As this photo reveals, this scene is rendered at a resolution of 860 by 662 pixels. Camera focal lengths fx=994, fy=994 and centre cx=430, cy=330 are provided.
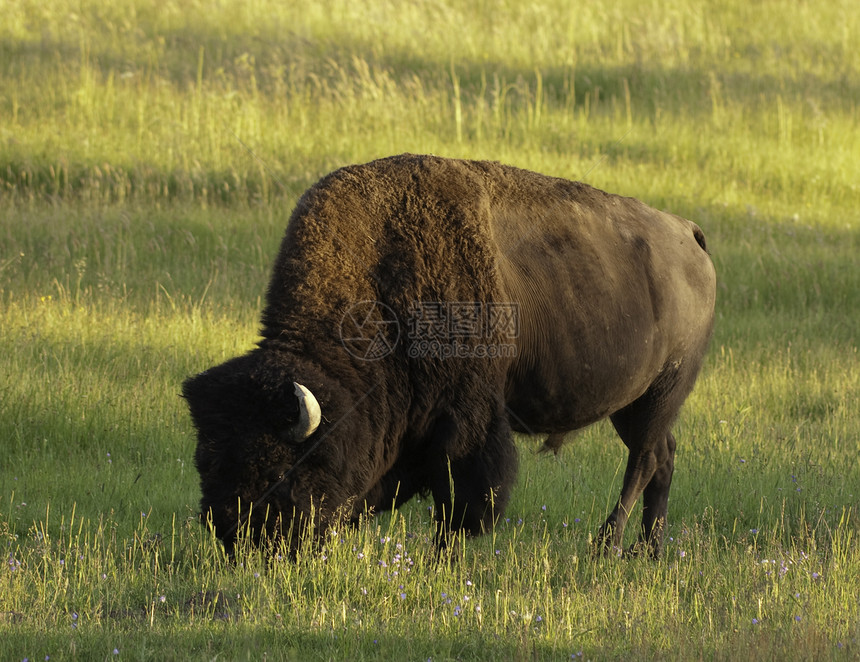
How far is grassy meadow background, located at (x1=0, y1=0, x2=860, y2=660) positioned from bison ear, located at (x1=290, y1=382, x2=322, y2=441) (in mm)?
666

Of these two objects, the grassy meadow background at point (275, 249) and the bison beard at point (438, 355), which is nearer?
the grassy meadow background at point (275, 249)

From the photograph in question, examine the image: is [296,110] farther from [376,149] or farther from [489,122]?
[489,122]

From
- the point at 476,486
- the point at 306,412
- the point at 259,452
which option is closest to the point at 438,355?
the point at 476,486

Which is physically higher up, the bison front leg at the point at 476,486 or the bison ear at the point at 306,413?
the bison ear at the point at 306,413

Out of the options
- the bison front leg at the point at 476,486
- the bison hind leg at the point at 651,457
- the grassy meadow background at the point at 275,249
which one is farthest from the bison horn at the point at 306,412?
the bison hind leg at the point at 651,457

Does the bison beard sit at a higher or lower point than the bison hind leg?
higher

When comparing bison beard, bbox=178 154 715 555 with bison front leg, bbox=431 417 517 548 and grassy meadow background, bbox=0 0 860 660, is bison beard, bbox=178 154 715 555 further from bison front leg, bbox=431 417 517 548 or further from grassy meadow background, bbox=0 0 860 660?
grassy meadow background, bbox=0 0 860 660

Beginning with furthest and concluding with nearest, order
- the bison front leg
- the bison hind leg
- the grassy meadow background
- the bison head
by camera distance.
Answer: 1. the bison hind leg
2. the bison front leg
3. the bison head
4. the grassy meadow background

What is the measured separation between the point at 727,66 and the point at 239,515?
16.1m

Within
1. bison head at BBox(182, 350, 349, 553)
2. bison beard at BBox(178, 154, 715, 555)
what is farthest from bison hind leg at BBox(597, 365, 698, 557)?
bison head at BBox(182, 350, 349, 553)

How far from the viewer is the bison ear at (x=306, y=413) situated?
180 inches

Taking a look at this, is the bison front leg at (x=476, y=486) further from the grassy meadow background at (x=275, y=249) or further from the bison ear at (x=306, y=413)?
the bison ear at (x=306, y=413)

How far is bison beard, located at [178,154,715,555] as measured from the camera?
4754 millimetres

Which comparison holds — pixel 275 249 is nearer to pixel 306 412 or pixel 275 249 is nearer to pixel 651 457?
pixel 651 457
